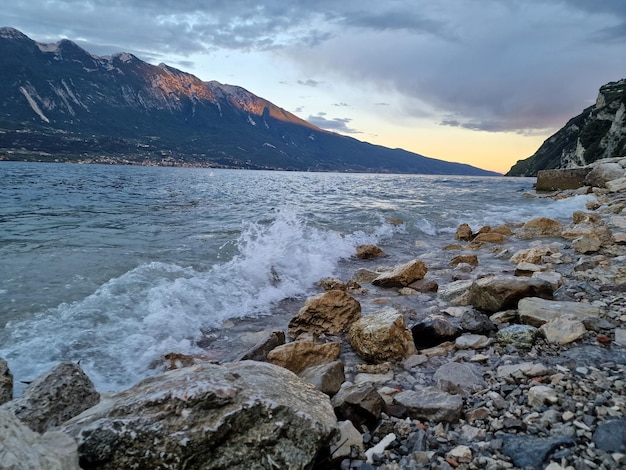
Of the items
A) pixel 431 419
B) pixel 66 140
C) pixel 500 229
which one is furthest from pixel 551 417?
pixel 66 140

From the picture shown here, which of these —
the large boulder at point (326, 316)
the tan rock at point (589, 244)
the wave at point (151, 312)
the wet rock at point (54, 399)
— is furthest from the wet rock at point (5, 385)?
the tan rock at point (589, 244)

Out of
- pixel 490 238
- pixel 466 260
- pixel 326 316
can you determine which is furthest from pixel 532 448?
pixel 490 238

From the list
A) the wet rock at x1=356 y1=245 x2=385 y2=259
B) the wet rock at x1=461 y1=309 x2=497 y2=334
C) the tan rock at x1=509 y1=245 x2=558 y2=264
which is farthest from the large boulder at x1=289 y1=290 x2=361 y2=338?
Result: the wet rock at x1=356 y1=245 x2=385 y2=259

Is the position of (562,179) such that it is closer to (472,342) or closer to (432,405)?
(472,342)

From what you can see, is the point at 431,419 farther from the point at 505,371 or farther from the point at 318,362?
the point at 318,362

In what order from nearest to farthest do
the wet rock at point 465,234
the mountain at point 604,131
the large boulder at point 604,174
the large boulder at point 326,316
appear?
the large boulder at point 326,316, the wet rock at point 465,234, the large boulder at point 604,174, the mountain at point 604,131

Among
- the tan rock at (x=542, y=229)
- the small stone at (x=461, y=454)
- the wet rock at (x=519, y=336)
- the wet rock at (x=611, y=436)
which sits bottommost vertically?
the small stone at (x=461, y=454)

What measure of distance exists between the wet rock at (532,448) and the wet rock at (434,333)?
2880mm

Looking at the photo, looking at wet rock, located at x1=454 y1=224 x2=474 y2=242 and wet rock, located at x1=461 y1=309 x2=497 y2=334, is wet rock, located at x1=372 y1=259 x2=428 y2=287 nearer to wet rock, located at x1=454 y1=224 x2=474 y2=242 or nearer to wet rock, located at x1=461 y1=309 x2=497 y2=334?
wet rock, located at x1=461 y1=309 x2=497 y2=334

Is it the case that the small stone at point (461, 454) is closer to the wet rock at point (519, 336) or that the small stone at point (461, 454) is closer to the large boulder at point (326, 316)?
the wet rock at point (519, 336)

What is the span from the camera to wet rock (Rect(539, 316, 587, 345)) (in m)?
4.61

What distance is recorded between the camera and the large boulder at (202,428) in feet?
7.97

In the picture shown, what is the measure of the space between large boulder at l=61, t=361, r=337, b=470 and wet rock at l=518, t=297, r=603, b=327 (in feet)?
13.4

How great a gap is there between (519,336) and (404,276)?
4665mm
